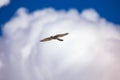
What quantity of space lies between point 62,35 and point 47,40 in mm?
4161

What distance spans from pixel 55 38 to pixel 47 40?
2.18 meters

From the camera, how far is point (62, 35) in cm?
7644

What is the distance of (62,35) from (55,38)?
2005 millimetres

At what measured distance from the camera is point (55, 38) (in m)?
76.3

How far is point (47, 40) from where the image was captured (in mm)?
76500
